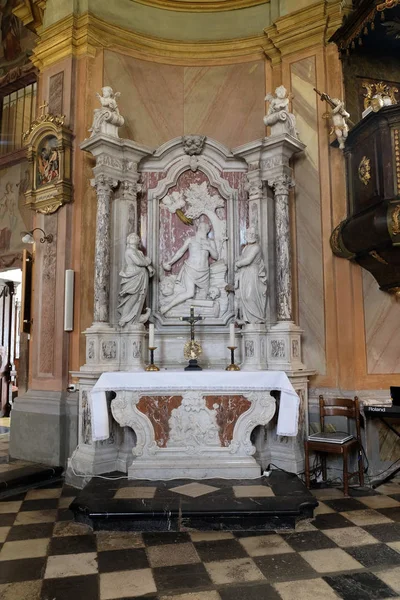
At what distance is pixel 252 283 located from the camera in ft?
17.3

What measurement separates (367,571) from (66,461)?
3424 mm

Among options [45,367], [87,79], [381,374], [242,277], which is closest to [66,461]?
[45,367]

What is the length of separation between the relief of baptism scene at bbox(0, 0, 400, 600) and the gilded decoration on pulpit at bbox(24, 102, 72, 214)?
0.03 m

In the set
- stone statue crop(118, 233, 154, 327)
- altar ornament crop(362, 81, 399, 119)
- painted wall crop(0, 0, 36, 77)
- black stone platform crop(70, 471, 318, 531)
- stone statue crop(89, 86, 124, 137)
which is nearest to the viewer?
black stone platform crop(70, 471, 318, 531)

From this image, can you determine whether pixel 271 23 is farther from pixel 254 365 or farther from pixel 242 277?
pixel 254 365

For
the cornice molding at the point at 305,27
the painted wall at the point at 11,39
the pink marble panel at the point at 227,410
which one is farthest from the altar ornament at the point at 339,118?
the painted wall at the point at 11,39

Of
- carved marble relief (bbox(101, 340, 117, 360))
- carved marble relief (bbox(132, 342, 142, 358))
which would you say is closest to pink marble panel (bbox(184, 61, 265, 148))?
carved marble relief (bbox(132, 342, 142, 358))

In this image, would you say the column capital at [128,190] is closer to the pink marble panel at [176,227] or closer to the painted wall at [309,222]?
the pink marble panel at [176,227]

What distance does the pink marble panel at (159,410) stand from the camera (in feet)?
15.6

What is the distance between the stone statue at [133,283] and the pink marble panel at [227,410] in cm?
124

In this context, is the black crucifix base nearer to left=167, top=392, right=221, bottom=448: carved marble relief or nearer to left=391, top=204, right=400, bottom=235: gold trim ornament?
left=167, top=392, right=221, bottom=448: carved marble relief

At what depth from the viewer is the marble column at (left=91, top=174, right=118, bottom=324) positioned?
5.35 meters

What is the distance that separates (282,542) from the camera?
3471mm

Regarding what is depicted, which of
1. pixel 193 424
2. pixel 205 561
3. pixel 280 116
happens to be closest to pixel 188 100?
pixel 280 116
